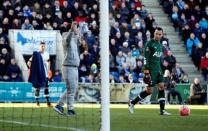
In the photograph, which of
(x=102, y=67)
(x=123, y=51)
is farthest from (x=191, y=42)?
(x=102, y=67)

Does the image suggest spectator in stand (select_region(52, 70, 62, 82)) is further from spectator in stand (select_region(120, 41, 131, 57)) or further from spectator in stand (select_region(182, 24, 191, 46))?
spectator in stand (select_region(182, 24, 191, 46))

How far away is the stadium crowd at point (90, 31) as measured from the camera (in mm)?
25531

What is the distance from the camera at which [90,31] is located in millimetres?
25328

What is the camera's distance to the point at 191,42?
32.2m

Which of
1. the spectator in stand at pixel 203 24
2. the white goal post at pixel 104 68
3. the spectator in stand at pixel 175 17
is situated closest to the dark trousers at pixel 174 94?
the spectator in stand at pixel 203 24

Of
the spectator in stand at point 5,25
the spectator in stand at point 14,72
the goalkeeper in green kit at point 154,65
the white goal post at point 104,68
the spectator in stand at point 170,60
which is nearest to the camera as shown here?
the white goal post at point 104,68

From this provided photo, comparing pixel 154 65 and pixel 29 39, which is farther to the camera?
pixel 29 39

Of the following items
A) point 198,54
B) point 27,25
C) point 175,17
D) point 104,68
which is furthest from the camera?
point 175,17

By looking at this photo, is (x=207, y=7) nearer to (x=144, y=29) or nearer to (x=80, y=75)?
(x=144, y=29)

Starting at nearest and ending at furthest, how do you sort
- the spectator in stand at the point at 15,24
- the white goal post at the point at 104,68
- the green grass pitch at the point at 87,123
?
the white goal post at the point at 104,68 → the green grass pitch at the point at 87,123 → the spectator in stand at the point at 15,24

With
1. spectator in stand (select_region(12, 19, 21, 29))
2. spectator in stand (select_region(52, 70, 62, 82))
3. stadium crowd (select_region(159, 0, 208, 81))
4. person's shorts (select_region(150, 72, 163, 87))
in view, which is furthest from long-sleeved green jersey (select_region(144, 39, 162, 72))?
stadium crowd (select_region(159, 0, 208, 81))

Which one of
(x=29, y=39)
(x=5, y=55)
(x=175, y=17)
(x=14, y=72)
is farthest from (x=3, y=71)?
(x=175, y=17)

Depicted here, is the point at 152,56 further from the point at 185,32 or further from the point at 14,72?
A: the point at 185,32

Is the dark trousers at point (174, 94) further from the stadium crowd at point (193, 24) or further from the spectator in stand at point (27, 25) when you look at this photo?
the spectator in stand at point (27, 25)
